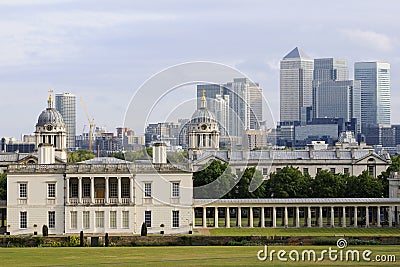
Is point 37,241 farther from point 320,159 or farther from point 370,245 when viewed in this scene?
point 320,159

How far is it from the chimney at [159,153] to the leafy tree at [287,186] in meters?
21.6

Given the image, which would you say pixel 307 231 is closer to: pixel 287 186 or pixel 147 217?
pixel 147 217

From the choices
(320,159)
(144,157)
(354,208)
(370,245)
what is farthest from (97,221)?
(320,159)

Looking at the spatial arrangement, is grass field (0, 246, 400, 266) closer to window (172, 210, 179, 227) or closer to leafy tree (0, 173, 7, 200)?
window (172, 210, 179, 227)

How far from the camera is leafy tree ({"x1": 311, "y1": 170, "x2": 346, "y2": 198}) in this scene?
330 feet

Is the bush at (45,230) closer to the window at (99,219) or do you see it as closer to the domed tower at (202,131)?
the window at (99,219)

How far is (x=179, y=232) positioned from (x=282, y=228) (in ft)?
27.6

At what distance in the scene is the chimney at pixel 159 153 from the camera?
234 ft

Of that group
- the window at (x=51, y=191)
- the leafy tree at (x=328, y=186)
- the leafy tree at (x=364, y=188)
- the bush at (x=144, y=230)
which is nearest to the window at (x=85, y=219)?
the window at (x=51, y=191)

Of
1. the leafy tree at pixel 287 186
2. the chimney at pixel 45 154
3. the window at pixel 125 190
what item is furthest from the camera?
the leafy tree at pixel 287 186

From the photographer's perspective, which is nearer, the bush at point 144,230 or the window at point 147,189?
the bush at point 144,230

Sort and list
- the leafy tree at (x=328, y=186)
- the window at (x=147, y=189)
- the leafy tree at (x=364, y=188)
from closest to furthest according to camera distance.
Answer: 1. the window at (x=147, y=189)
2. the leafy tree at (x=364, y=188)
3. the leafy tree at (x=328, y=186)

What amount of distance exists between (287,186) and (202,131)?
25522 mm

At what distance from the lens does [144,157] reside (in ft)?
241
